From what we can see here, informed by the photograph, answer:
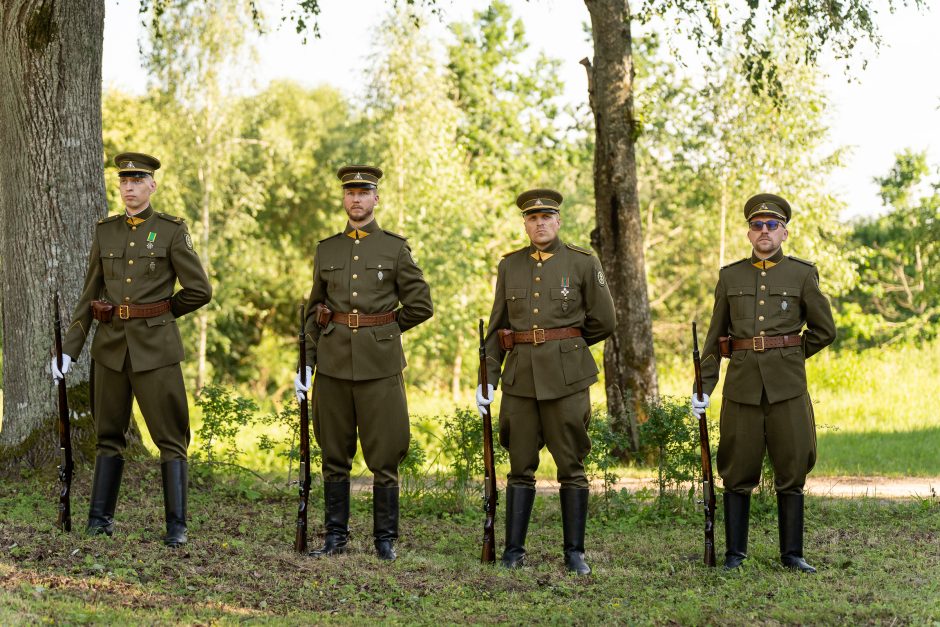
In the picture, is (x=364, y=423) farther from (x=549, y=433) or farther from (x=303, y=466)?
(x=549, y=433)

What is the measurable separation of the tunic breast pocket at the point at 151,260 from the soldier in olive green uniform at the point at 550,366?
1.98 m

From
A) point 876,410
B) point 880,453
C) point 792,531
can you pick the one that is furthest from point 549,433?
point 876,410

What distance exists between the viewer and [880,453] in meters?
11.5

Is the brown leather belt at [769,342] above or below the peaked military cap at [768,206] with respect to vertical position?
below

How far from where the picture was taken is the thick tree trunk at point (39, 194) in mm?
7590

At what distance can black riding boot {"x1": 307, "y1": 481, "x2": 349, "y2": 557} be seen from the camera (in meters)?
6.29

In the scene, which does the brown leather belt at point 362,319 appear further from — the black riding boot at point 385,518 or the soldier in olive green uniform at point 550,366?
the black riding boot at point 385,518

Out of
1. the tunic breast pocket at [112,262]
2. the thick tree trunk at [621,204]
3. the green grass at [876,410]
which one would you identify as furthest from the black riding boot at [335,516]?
the thick tree trunk at [621,204]

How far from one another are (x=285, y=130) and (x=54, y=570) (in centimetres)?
2289

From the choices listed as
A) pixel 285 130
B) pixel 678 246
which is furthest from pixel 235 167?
pixel 678 246

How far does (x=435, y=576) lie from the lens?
19.4 feet

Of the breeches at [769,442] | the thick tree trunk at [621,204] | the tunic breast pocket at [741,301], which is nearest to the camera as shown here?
the breeches at [769,442]

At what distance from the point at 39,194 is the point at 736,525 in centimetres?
514

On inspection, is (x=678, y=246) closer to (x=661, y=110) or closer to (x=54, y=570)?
(x=661, y=110)
